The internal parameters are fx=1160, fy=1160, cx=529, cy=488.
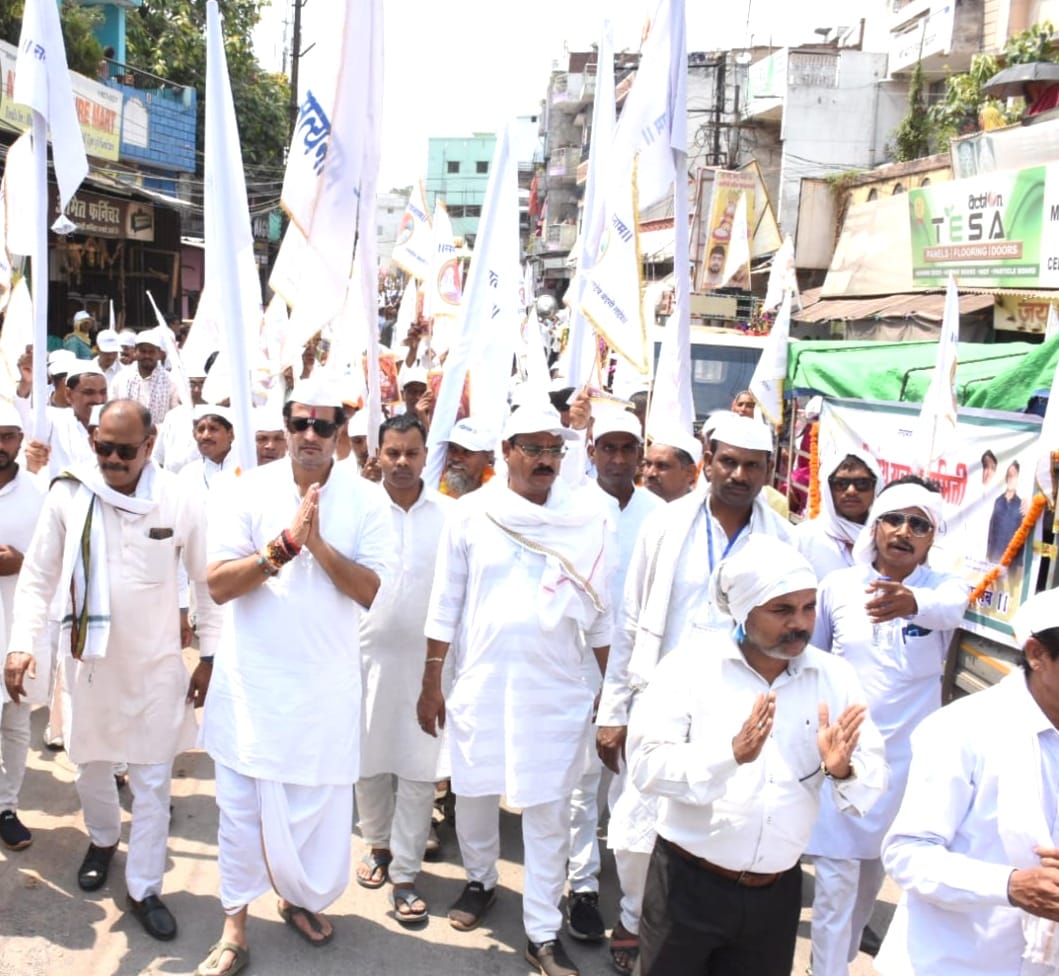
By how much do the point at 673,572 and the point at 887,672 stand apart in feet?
2.55

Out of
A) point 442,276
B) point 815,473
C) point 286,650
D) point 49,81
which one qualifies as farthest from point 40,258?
point 442,276

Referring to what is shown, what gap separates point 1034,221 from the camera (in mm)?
13695

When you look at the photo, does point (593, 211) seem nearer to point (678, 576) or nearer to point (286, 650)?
point (678, 576)

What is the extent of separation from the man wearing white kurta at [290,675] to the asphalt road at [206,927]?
193mm

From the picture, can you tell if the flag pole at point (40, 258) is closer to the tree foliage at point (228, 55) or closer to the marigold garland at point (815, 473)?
the marigold garland at point (815, 473)

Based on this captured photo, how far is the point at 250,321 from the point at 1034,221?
35.4ft

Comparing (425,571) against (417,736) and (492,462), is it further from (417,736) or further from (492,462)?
(492,462)

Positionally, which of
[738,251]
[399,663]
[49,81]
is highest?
[738,251]

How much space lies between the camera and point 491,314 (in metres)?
6.17

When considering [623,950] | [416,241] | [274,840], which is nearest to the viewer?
[274,840]

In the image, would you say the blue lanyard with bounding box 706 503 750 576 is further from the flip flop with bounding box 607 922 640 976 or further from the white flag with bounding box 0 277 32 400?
the white flag with bounding box 0 277 32 400

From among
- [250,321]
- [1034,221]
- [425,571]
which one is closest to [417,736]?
[425,571]

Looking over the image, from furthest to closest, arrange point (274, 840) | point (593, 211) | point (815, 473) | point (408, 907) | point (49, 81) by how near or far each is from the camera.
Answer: point (815, 473), point (593, 211), point (49, 81), point (408, 907), point (274, 840)

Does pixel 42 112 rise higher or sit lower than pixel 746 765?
higher
